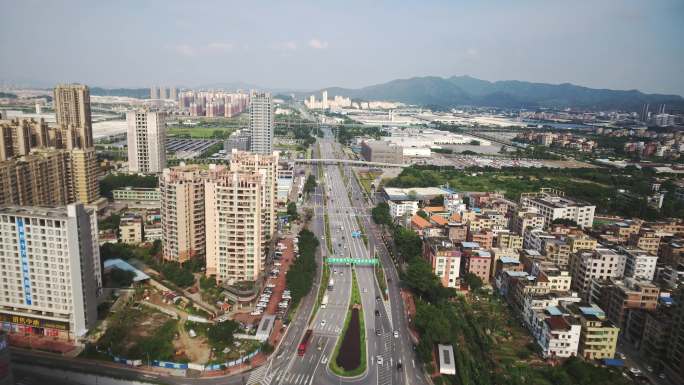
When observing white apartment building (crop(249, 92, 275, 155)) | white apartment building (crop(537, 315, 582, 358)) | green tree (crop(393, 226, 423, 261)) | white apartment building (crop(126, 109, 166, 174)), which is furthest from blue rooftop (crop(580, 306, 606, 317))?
white apartment building (crop(126, 109, 166, 174))

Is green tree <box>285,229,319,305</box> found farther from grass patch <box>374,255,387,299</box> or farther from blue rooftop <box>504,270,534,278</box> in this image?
blue rooftop <box>504,270,534,278</box>

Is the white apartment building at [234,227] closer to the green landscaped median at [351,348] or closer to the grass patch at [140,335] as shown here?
the grass patch at [140,335]

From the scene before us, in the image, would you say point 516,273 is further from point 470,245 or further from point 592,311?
point 592,311

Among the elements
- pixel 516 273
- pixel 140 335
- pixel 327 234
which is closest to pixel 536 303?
pixel 516 273

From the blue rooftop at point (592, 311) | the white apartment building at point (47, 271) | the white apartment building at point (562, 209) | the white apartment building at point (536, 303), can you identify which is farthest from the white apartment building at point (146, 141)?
the blue rooftop at point (592, 311)

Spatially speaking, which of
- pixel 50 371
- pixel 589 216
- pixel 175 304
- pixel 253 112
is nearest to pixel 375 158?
pixel 253 112

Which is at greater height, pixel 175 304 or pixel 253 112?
pixel 253 112

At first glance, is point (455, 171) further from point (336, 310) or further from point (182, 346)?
point (182, 346)
